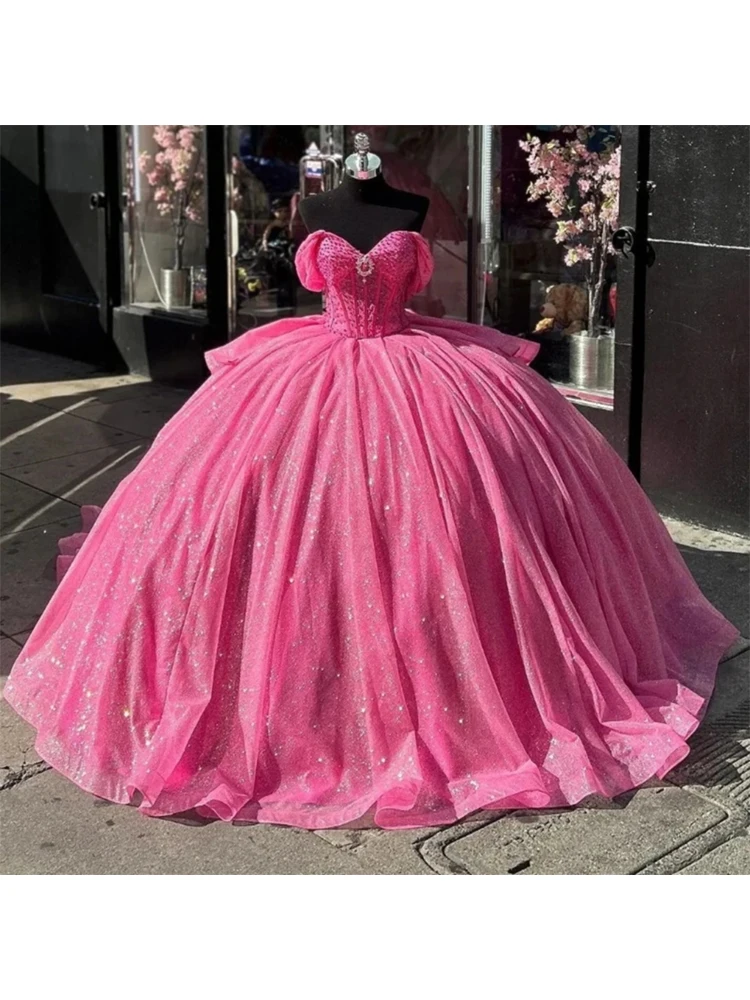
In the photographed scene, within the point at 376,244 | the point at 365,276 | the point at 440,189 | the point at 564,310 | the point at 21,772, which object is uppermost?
the point at 440,189

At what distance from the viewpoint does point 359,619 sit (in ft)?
12.0

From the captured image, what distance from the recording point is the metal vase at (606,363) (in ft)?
22.4

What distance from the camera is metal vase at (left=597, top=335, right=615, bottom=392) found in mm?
6812

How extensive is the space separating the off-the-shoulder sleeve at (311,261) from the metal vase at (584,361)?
291 cm

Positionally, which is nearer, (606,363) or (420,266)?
(420,266)

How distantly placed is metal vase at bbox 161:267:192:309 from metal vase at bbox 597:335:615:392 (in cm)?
367

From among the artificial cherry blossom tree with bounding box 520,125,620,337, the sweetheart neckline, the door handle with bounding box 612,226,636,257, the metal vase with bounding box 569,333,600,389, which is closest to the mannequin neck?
the sweetheart neckline

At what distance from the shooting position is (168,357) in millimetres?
9414

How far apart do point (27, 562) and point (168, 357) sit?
380 centimetres

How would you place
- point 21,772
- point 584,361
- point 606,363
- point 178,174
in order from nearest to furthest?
point 21,772 → point 606,363 → point 584,361 → point 178,174

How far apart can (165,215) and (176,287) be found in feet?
1.74

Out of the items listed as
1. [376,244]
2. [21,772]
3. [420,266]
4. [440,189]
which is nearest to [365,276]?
[376,244]

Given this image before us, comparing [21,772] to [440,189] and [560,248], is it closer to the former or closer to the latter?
[560,248]

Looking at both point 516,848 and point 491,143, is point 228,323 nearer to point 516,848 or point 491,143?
point 491,143
